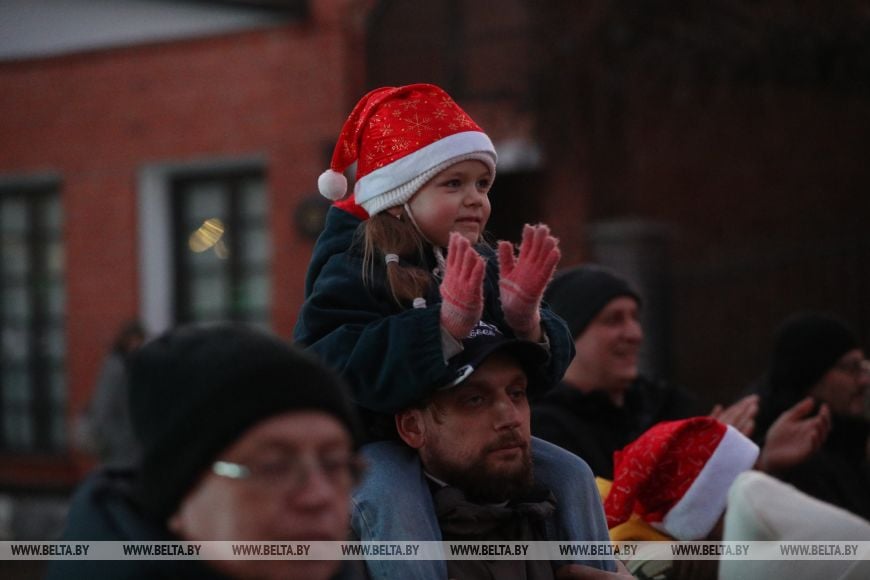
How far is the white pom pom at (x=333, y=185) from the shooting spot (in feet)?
8.92

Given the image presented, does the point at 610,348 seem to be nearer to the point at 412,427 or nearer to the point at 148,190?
the point at 412,427

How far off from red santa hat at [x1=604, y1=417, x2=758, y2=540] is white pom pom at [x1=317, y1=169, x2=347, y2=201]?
35.0 inches

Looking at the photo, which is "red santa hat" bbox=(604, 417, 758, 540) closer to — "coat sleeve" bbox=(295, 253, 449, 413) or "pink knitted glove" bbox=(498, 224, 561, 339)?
"pink knitted glove" bbox=(498, 224, 561, 339)

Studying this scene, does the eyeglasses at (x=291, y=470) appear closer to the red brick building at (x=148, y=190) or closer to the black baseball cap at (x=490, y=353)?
the black baseball cap at (x=490, y=353)

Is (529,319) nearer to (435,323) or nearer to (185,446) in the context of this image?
(435,323)

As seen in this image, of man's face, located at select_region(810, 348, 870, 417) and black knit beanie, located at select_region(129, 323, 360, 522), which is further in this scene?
man's face, located at select_region(810, 348, 870, 417)

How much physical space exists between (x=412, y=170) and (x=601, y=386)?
1.29 meters

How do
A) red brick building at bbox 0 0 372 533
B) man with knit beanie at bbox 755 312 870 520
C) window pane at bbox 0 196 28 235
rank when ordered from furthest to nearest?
1. window pane at bbox 0 196 28 235
2. red brick building at bbox 0 0 372 533
3. man with knit beanie at bbox 755 312 870 520

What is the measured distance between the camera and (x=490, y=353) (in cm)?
220

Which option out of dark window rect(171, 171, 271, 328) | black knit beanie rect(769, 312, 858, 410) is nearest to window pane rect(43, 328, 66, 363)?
dark window rect(171, 171, 271, 328)

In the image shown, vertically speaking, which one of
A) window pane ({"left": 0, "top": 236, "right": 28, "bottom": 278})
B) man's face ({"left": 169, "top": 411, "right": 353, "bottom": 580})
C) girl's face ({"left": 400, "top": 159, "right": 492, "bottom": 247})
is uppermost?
girl's face ({"left": 400, "top": 159, "right": 492, "bottom": 247})

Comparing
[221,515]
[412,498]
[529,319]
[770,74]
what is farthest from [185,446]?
[770,74]

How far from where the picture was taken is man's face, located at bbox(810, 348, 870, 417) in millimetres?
4129

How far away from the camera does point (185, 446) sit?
1489 mm
